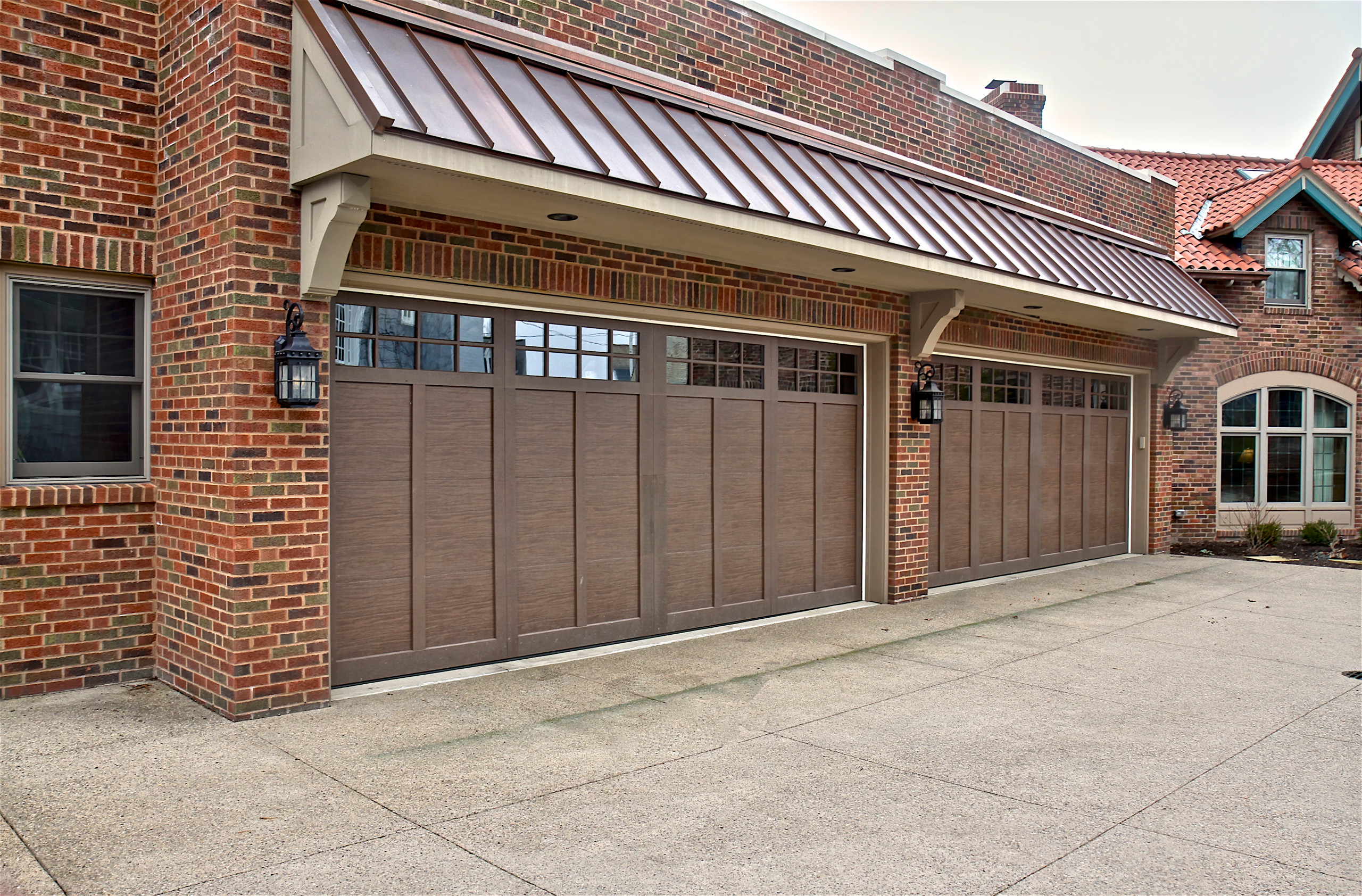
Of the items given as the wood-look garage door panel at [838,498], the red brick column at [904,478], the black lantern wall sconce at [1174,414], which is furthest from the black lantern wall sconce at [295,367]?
the black lantern wall sconce at [1174,414]

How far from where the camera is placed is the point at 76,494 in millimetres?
6215

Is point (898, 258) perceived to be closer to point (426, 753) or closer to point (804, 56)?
point (804, 56)

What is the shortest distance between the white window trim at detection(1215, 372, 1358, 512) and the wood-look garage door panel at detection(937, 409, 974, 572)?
7.79m

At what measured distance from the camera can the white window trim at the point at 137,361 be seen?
240 inches

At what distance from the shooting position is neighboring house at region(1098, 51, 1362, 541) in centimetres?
1678

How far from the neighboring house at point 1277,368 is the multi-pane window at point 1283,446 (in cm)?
2

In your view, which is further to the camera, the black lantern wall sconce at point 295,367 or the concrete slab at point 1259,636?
the concrete slab at point 1259,636

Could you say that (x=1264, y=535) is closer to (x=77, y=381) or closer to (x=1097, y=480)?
(x=1097, y=480)

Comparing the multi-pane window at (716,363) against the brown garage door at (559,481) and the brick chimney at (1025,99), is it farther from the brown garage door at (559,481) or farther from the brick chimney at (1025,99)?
the brick chimney at (1025,99)

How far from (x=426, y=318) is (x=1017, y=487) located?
27.8 feet

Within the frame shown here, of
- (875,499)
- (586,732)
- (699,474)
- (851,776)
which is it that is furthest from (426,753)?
(875,499)

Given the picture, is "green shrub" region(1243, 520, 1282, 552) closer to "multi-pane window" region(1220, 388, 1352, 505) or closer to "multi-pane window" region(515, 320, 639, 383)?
"multi-pane window" region(1220, 388, 1352, 505)

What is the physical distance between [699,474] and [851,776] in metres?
3.94

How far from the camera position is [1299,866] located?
4102mm
